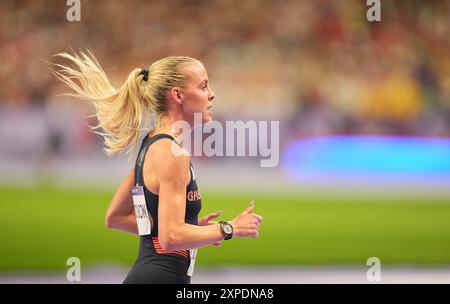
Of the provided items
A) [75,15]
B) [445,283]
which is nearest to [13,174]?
[75,15]

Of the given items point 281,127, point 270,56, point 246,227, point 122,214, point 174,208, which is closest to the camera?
point 174,208

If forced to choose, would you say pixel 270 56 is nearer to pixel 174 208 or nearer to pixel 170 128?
pixel 170 128

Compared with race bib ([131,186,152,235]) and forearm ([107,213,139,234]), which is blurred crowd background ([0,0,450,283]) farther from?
race bib ([131,186,152,235])

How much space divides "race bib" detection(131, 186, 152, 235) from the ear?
48 centimetres

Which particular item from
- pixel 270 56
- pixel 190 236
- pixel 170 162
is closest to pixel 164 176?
pixel 170 162

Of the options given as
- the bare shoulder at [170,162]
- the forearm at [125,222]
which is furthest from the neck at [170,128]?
the forearm at [125,222]

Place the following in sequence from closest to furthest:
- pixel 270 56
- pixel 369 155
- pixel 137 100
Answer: pixel 137 100, pixel 369 155, pixel 270 56

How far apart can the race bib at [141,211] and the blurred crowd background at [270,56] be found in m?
4.70

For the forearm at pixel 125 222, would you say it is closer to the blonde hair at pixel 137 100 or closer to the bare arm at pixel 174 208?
the blonde hair at pixel 137 100

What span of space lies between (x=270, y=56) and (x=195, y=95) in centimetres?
587

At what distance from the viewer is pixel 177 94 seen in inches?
136

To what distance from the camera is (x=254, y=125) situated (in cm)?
852

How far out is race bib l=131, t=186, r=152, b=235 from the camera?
10.9 ft

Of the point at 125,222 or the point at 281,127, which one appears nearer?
the point at 125,222
